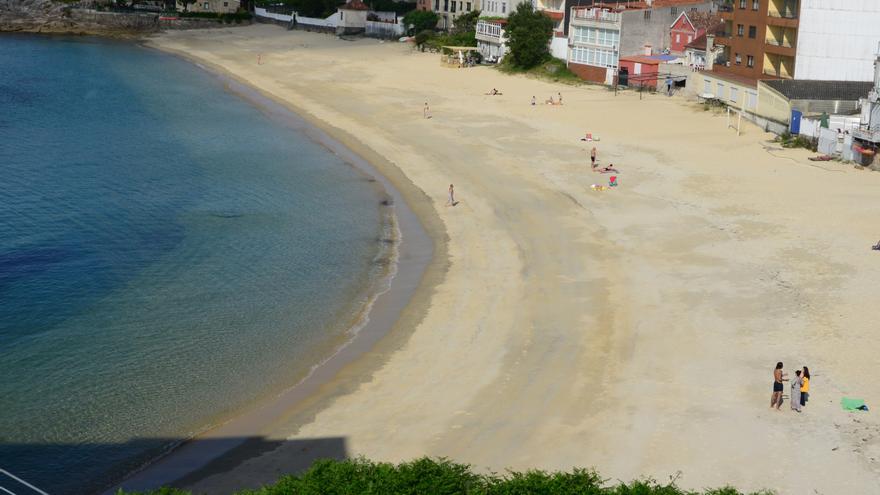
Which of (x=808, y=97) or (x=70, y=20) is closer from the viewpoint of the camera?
(x=808, y=97)

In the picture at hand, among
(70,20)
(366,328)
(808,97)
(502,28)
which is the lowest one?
(366,328)

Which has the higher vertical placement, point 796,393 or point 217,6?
point 217,6

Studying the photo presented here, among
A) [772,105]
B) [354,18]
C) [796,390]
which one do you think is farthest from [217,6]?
[796,390]

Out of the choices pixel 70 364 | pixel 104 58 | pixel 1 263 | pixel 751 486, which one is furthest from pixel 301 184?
pixel 104 58

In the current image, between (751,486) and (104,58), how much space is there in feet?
333

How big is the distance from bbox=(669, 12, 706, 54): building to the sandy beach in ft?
58.3

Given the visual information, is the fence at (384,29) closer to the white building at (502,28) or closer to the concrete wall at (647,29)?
the white building at (502,28)

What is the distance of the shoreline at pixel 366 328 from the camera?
2650cm

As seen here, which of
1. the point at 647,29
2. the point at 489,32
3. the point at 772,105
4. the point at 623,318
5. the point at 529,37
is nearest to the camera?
the point at 623,318

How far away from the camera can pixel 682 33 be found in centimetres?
8275

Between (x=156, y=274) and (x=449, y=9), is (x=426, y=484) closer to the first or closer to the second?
(x=156, y=274)

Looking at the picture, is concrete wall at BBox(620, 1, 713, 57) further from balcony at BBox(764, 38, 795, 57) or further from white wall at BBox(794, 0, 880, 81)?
white wall at BBox(794, 0, 880, 81)

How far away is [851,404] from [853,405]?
5 cm

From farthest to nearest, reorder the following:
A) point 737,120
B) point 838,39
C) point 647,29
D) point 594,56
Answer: point 594,56 → point 647,29 → point 737,120 → point 838,39
